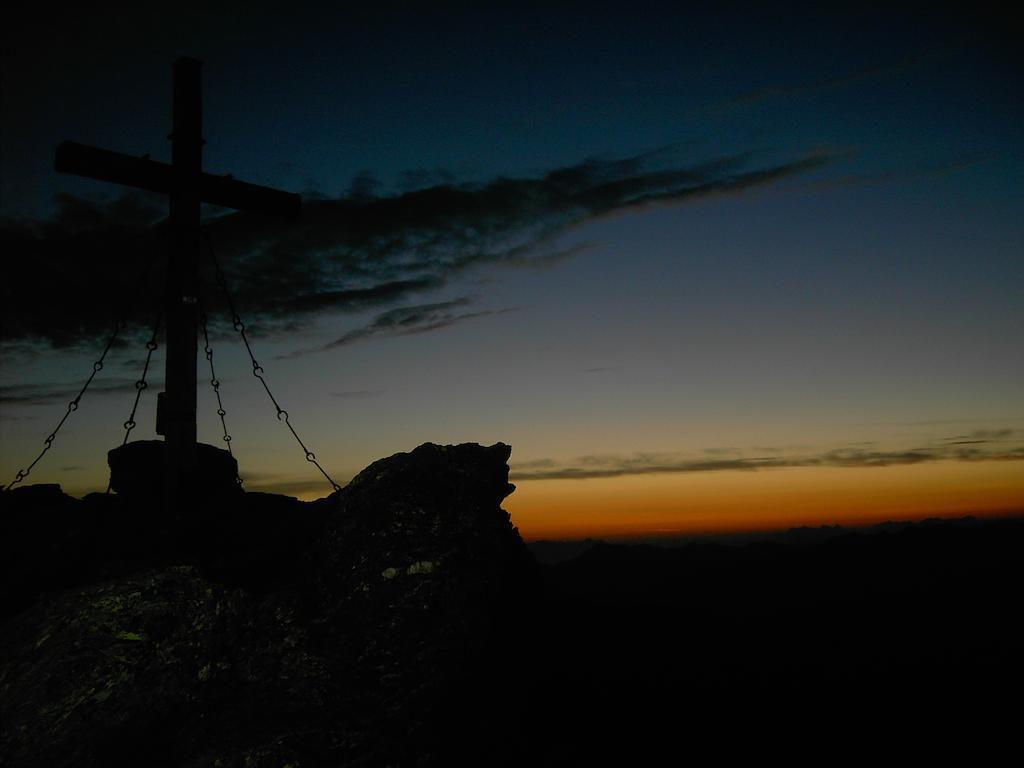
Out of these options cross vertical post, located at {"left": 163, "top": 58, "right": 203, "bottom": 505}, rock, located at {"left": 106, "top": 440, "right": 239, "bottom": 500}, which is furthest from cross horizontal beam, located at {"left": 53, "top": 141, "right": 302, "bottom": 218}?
rock, located at {"left": 106, "top": 440, "right": 239, "bottom": 500}

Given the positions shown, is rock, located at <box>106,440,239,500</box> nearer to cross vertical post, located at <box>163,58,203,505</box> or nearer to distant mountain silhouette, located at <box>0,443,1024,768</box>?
distant mountain silhouette, located at <box>0,443,1024,768</box>

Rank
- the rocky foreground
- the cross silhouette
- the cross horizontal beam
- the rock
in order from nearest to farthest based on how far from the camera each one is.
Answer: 1. the rocky foreground
2. the cross horizontal beam
3. the cross silhouette
4. the rock

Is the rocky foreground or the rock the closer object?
the rocky foreground

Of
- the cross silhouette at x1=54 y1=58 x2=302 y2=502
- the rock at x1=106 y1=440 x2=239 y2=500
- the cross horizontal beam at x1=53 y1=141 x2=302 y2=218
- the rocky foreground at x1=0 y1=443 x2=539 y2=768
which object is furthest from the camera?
the rock at x1=106 y1=440 x2=239 y2=500

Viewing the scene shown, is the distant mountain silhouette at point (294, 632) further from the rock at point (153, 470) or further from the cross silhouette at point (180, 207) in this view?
the cross silhouette at point (180, 207)

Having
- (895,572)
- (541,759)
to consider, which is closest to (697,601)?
(895,572)

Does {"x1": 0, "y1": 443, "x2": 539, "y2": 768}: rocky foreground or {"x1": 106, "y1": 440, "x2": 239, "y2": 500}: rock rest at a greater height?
{"x1": 106, "y1": 440, "x2": 239, "y2": 500}: rock

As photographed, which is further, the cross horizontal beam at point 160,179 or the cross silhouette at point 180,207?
the cross silhouette at point 180,207

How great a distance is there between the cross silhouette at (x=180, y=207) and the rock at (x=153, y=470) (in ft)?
2.08

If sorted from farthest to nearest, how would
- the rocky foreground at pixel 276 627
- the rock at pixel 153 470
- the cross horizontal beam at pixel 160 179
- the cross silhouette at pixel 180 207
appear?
the rock at pixel 153 470 → the cross silhouette at pixel 180 207 → the cross horizontal beam at pixel 160 179 → the rocky foreground at pixel 276 627

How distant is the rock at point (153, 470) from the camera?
12.2m

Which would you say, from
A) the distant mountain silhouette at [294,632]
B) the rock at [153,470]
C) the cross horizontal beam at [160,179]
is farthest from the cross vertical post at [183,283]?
the distant mountain silhouette at [294,632]

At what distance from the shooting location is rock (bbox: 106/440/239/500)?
1222 centimetres

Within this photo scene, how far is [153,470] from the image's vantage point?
12.5 meters
